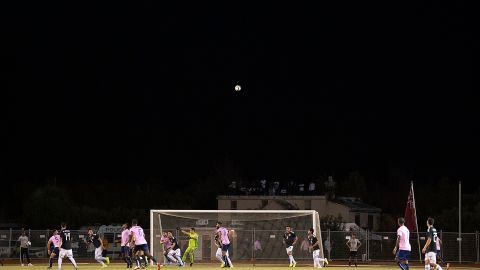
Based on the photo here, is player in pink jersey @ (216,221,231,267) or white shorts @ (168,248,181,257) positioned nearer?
player in pink jersey @ (216,221,231,267)

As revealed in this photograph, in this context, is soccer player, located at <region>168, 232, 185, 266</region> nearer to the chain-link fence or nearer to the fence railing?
the fence railing

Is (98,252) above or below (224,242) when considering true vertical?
below

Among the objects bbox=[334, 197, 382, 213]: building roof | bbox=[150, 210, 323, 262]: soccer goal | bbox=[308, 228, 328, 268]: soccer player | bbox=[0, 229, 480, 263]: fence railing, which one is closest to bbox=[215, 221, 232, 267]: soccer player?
bbox=[308, 228, 328, 268]: soccer player

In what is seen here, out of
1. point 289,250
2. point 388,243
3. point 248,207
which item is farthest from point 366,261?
point 248,207

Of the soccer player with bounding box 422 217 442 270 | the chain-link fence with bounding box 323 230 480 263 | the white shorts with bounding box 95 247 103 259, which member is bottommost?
the chain-link fence with bounding box 323 230 480 263

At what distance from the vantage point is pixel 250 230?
163ft

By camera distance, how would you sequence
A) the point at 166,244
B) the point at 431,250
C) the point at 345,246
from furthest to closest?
the point at 345,246 < the point at 166,244 < the point at 431,250

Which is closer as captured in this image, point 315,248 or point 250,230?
point 315,248

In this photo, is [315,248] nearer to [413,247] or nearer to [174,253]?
[174,253]

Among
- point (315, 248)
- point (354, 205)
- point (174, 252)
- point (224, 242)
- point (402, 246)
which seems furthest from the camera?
point (354, 205)

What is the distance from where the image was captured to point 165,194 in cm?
12381

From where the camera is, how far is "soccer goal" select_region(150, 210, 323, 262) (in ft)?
157

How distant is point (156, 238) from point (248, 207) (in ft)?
157

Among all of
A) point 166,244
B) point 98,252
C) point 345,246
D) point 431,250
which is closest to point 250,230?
point 166,244
